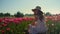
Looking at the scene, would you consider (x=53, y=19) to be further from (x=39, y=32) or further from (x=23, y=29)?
(x=39, y=32)

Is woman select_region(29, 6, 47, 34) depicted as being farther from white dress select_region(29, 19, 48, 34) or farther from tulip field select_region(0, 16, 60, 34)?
tulip field select_region(0, 16, 60, 34)

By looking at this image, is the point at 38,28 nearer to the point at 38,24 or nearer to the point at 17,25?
the point at 38,24

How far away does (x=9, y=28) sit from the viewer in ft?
12.5

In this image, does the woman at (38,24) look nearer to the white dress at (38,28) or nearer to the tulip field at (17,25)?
the white dress at (38,28)

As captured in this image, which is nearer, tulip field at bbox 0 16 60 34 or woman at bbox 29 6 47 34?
woman at bbox 29 6 47 34

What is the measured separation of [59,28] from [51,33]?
0.32 m

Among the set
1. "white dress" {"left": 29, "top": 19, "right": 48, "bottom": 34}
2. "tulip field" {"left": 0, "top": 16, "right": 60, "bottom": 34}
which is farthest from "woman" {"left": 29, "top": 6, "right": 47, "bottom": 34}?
"tulip field" {"left": 0, "top": 16, "right": 60, "bottom": 34}

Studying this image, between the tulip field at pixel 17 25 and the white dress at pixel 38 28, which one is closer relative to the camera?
the white dress at pixel 38 28

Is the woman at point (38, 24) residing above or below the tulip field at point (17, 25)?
above

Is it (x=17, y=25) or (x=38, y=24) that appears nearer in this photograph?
(x=38, y=24)

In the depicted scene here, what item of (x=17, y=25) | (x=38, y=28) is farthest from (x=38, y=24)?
(x=17, y=25)

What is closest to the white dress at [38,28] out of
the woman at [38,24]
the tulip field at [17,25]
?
the woman at [38,24]

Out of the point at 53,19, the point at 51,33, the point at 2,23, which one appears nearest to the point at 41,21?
the point at 2,23

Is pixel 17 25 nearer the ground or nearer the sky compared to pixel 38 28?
nearer the ground
